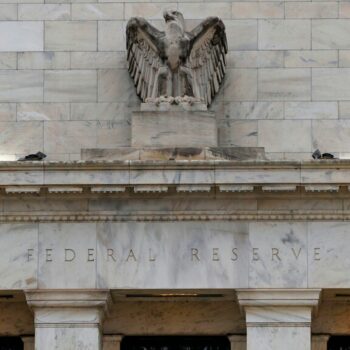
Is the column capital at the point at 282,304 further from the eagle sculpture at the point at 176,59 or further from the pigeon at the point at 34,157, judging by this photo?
the pigeon at the point at 34,157

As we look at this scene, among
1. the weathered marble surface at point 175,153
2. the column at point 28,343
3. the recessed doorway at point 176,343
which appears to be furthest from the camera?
the recessed doorway at point 176,343

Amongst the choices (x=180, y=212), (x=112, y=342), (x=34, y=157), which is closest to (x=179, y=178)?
(x=180, y=212)

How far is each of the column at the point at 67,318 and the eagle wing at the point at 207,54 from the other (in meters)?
5.11

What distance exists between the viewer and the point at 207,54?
163ft

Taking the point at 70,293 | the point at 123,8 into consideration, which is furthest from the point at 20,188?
the point at 123,8

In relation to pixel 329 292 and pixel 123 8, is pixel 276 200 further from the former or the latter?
pixel 123 8

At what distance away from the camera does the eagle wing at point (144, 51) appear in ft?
162

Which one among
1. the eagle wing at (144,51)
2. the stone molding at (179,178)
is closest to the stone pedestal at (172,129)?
the eagle wing at (144,51)

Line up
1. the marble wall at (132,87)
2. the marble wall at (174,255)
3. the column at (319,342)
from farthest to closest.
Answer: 1. the marble wall at (132,87)
2. the column at (319,342)
3. the marble wall at (174,255)

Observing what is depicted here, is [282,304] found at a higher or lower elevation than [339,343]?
higher

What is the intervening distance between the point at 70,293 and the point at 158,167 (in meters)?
3.07

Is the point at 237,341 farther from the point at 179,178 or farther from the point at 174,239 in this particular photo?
the point at 179,178

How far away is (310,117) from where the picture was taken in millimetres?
49938

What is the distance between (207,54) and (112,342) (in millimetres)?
6313
